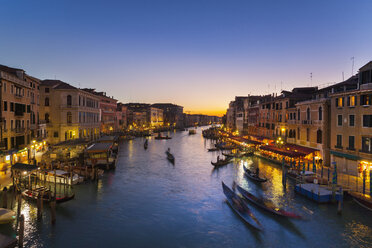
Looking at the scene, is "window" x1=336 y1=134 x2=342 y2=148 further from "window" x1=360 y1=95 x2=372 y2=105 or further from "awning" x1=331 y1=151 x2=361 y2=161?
"window" x1=360 y1=95 x2=372 y2=105

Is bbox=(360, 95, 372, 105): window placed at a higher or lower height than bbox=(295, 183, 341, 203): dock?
higher

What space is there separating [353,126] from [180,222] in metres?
18.8

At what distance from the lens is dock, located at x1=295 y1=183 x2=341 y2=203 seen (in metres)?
19.4

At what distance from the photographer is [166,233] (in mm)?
15578

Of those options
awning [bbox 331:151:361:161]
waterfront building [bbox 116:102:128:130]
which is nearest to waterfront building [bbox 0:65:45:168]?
awning [bbox 331:151:361:161]

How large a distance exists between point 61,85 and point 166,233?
38.0 metres

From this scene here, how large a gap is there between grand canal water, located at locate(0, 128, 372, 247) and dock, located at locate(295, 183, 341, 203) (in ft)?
1.90

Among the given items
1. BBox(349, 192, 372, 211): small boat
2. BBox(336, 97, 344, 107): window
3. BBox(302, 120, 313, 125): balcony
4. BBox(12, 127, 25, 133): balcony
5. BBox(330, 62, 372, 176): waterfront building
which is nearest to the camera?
BBox(349, 192, 372, 211): small boat

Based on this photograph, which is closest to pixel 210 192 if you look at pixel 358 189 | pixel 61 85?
pixel 358 189

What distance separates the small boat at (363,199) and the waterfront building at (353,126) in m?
4.23

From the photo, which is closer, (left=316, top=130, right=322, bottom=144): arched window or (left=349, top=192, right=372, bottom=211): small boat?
(left=349, top=192, right=372, bottom=211): small boat

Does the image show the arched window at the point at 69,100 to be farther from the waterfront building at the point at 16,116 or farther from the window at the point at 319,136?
the window at the point at 319,136

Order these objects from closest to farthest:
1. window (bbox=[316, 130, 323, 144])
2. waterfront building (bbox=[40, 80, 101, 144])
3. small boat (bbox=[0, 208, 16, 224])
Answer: small boat (bbox=[0, 208, 16, 224])
window (bbox=[316, 130, 323, 144])
waterfront building (bbox=[40, 80, 101, 144])

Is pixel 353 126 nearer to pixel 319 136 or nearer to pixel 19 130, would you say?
pixel 319 136
